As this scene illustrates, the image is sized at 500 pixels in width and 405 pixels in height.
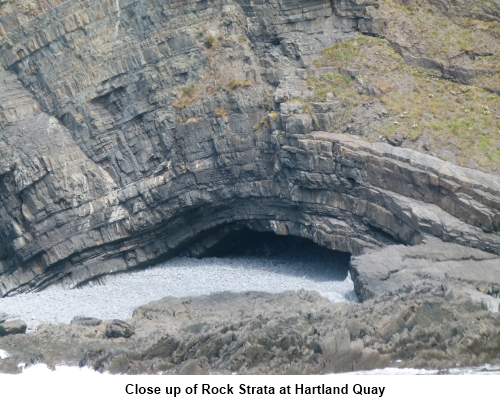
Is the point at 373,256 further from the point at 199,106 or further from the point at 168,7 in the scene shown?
the point at 168,7

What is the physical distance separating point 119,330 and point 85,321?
1.98 meters

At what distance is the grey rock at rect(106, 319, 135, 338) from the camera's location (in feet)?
81.1

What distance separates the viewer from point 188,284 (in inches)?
1250

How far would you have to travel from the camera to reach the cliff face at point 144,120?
32.9 metres

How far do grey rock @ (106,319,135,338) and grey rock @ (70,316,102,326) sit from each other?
3.88 ft

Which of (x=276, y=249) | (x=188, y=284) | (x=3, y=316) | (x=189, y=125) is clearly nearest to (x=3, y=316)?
(x=3, y=316)

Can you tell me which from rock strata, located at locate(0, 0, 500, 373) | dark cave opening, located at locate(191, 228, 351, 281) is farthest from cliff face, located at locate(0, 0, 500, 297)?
dark cave opening, located at locate(191, 228, 351, 281)

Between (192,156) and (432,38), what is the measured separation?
10.1 meters

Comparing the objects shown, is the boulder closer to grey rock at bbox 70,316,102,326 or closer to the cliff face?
grey rock at bbox 70,316,102,326

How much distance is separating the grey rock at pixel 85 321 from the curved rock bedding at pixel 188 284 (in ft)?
4.27

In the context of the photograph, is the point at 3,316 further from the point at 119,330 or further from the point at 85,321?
the point at 119,330

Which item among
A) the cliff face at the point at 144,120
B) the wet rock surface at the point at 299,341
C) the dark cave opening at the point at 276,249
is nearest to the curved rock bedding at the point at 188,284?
the dark cave opening at the point at 276,249

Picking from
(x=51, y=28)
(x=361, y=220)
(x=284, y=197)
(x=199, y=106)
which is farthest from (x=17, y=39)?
(x=361, y=220)

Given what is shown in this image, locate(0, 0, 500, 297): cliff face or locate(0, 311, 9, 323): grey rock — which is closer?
locate(0, 311, 9, 323): grey rock
